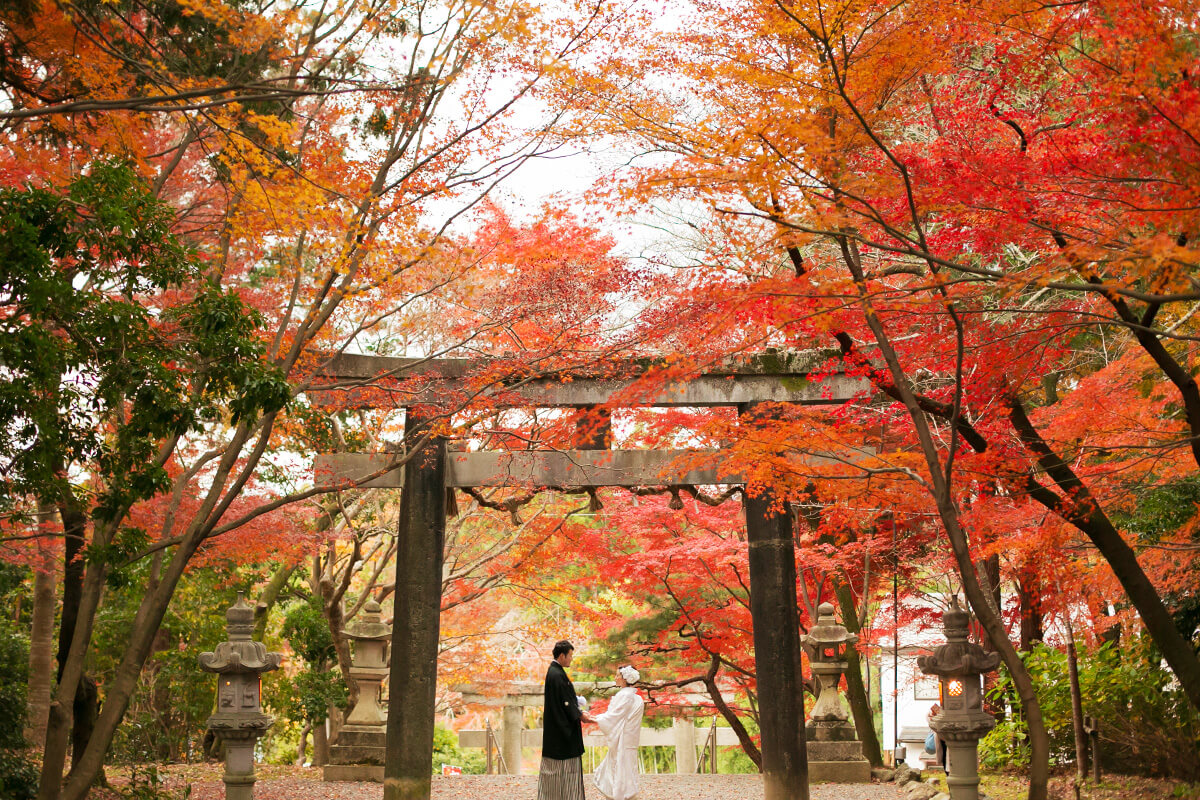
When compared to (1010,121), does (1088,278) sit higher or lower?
lower

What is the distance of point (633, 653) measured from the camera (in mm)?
15039

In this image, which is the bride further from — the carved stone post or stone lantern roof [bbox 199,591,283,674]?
the carved stone post

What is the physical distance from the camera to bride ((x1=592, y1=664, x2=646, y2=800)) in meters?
7.86

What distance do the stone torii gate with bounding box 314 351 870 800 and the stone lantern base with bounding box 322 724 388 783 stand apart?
206 cm

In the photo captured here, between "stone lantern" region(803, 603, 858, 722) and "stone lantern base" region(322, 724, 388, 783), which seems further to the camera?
"stone lantern" region(803, 603, 858, 722)

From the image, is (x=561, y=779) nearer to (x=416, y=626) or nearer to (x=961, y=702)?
(x=416, y=626)

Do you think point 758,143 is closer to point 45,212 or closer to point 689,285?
point 689,285

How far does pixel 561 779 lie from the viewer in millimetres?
7219

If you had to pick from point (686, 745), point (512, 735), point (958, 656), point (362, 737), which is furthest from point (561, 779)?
point (686, 745)

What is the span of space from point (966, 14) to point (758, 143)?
155 cm

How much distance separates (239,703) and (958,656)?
Answer: 5.98 m

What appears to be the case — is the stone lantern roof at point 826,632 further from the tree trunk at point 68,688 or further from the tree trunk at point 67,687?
the tree trunk at point 67,687

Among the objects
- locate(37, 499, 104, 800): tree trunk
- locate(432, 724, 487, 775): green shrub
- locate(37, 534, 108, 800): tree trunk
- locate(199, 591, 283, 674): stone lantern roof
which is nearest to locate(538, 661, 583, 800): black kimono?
locate(199, 591, 283, 674): stone lantern roof

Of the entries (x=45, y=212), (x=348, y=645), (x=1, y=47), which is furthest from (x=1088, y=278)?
(x=348, y=645)
